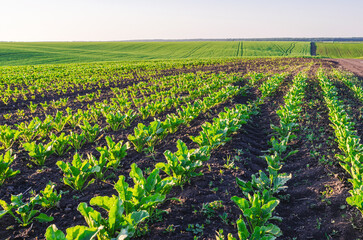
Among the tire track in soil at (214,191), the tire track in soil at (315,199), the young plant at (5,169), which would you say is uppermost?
the young plant at (5,169)

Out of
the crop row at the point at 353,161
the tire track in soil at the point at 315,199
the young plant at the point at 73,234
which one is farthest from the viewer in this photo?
the tire track in soil at the point at 315,199

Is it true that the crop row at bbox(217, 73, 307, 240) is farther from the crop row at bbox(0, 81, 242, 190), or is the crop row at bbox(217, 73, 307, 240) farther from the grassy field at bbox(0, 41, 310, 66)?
the grassy field at bbox(0, 41, 310, 66)

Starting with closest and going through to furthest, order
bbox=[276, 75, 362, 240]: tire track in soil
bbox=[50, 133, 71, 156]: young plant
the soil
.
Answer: bbox=[276, 75, 362, 240]: tire track in soil < bbox=[50, 133, 71, 156]: young plant < the soil

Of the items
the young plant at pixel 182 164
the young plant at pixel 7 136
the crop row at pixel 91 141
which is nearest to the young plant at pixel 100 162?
the crop row at pixel 91 141

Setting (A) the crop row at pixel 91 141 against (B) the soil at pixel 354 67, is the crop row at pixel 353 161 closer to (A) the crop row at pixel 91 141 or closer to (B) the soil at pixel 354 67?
(A) the crop row at pixel 91 141

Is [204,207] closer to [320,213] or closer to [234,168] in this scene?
[234,168]

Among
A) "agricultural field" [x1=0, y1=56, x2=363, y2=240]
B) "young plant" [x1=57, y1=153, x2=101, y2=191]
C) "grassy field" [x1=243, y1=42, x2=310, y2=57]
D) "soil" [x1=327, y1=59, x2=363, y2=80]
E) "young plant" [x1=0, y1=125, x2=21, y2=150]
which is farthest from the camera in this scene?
"grassy field" [x1=243, y1=42, x2=310, y2=57]

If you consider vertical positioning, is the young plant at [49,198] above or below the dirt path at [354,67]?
below

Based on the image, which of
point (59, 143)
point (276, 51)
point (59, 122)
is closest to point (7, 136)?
point (59, 143)

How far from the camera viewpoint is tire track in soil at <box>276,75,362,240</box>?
10.6ft

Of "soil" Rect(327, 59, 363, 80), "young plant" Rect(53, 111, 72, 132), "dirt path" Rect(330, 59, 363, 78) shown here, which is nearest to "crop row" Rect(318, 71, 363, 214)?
"young plant" Rect(53, 111, 72, 132)

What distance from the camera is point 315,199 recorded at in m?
3.88

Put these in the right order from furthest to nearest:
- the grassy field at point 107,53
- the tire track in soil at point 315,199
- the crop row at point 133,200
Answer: the grassy field at point 107,53 → the tire track in soil at point 315,199 → the crop row at point 133,200

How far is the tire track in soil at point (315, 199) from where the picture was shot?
127 inches
